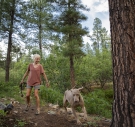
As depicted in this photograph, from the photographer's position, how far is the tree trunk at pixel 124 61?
3311mm

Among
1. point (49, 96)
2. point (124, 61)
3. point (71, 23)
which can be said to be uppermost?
point (71, 23)

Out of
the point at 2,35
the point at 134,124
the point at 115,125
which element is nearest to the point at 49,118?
the point at 115,125

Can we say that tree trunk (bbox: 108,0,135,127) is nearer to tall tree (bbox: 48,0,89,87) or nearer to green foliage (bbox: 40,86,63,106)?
green foliage (bbox: 40,86,63,106)

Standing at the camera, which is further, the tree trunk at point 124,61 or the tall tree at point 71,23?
the tall tree at point 71,23

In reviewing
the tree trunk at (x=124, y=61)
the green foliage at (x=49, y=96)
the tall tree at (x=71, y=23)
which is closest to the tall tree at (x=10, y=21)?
the tall tree at (x=71, y=23)

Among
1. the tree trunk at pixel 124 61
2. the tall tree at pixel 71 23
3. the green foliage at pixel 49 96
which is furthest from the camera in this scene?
the tall tree at pixel 71 23

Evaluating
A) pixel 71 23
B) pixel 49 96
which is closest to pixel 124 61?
pixel 49 96

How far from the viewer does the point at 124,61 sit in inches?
133

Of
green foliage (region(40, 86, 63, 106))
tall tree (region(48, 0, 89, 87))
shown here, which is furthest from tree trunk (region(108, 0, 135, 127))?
tall tree (region(48, 0, 89, 87))

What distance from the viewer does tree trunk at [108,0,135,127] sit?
3.31 metres

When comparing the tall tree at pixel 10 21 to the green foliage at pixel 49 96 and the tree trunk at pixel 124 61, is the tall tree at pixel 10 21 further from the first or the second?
the tree trunk at pixel 124 61

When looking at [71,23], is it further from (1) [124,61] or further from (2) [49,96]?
(1) [124,61]

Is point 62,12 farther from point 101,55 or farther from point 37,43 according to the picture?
point 101,55

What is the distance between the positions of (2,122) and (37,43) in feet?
69.1
